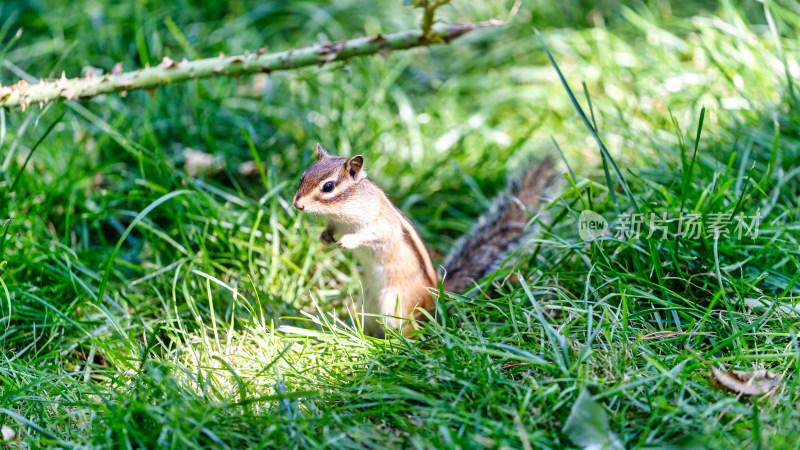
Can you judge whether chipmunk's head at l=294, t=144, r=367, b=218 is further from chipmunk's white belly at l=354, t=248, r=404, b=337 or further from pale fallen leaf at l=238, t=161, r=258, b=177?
pale fallen leaf at l=238, t=161, r=258, b=177

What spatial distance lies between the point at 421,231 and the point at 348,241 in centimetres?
87

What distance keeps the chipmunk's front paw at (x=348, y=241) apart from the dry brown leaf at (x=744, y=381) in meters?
1.17

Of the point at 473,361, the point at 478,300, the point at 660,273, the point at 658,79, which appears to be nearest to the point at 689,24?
the point at 658,79

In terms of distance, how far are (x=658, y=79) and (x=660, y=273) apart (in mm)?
1782

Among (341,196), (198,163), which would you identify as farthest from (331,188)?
(198,163)

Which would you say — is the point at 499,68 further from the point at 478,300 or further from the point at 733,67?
the point at 478,300

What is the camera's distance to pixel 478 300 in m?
2.36

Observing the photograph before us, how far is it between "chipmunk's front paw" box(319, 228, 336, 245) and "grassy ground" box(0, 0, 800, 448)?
0.92 feet

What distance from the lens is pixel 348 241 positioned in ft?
7.93

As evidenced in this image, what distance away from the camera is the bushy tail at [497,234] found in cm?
275

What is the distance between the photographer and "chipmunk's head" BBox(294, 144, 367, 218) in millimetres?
2371

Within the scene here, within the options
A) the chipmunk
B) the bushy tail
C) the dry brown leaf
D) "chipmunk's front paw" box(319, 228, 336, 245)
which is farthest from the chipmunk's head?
the dry brown leaf

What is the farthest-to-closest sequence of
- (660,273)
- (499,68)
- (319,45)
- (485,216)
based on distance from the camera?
(499,68)
(485,216)
(319,45)
(660,273)

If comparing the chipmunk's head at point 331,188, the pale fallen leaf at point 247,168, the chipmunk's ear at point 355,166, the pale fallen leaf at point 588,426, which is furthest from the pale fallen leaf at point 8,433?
the pale fallen leaf at point 247,168
